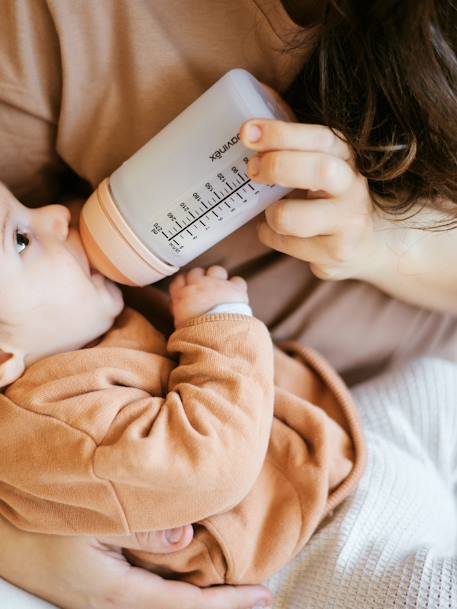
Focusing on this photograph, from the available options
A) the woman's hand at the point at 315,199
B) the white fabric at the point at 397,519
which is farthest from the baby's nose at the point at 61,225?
the white fabric at the point at 397,519

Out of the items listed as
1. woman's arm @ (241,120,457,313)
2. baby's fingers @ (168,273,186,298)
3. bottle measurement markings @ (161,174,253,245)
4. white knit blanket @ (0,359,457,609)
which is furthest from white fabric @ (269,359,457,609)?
bottle measurement markings @ (161,174,253,245)

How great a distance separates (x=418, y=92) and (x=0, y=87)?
1.78 feet

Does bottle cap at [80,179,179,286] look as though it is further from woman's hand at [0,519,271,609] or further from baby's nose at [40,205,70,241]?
woman's hand at [0,519,271,609]

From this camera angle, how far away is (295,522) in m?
0.96

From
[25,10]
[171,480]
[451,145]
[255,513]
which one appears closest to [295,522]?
[255,513]

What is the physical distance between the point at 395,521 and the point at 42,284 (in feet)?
2.15

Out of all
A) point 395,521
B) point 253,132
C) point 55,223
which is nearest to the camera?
point 253,132

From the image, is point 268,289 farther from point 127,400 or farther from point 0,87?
point 0,87

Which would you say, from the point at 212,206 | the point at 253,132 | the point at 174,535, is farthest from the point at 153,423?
the point at 253,132

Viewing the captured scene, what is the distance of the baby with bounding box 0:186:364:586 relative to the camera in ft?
2.76

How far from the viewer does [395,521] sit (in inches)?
40.3

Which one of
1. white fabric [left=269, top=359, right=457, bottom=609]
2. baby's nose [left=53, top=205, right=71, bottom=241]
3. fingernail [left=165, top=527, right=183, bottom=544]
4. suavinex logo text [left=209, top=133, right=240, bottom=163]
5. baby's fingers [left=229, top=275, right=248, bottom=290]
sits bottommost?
white fabric [left=269, top=359, right=457, bottom=609]

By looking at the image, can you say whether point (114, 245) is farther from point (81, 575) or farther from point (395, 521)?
point (395, 521)

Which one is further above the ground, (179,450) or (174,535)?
(179,450)
